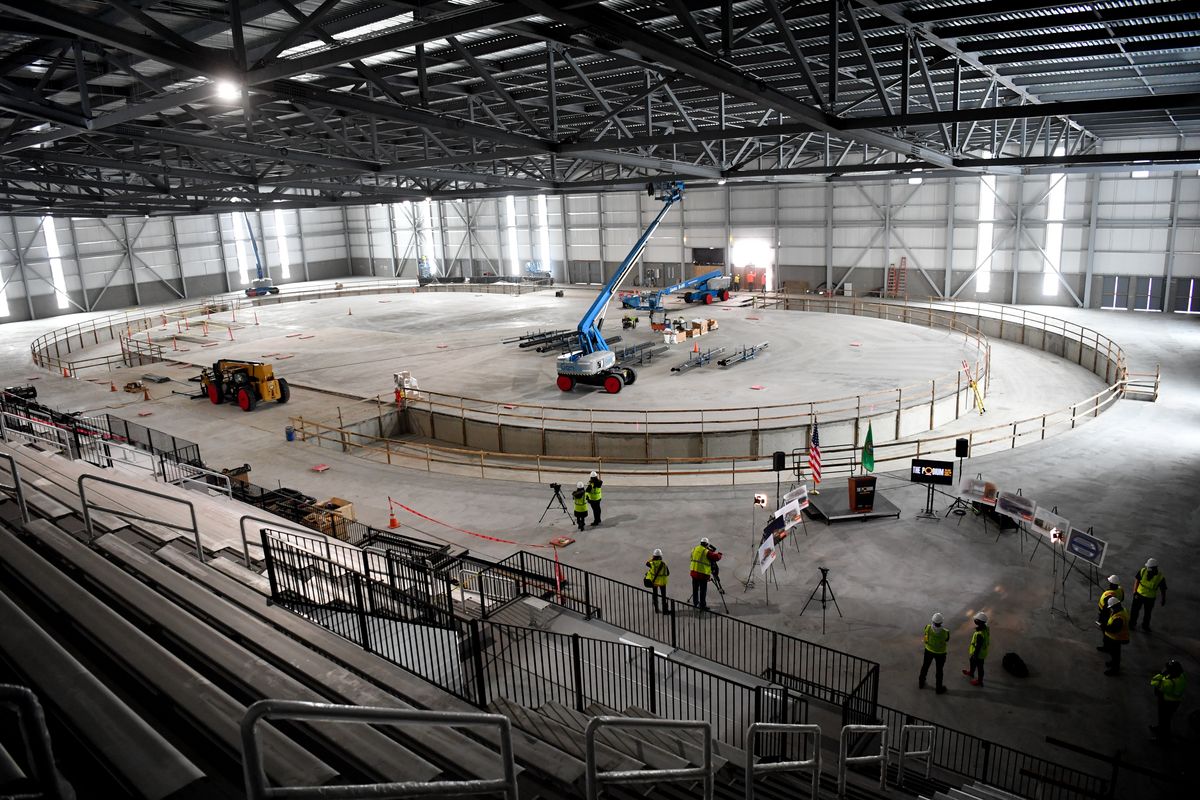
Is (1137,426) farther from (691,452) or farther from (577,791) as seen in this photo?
(577,791)

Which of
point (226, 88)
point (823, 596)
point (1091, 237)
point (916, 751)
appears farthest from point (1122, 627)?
point (1091, 237)

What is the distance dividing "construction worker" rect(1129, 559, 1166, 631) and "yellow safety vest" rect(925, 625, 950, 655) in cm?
408

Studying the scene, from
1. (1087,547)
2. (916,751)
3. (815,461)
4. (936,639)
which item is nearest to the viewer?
(916,751)

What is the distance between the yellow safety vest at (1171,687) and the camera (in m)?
10.5

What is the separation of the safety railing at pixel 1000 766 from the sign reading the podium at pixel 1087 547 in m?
5.05

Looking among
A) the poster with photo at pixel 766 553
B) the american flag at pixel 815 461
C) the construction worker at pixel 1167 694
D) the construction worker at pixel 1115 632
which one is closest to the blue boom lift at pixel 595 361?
the american flag at pixel 815 461

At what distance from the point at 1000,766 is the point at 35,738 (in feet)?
38.0

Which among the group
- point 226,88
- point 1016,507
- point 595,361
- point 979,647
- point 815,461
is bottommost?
point 979,647

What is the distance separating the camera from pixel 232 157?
40062mm

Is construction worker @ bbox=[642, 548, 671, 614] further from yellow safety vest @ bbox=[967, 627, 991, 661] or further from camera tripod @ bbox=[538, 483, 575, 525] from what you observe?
yellow safety vest @ bbox=[967, 627, 991, 661]

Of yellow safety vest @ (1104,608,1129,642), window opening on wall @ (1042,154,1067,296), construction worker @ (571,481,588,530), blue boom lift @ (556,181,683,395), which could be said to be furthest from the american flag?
window opening on wall @ (1042,154,1067,296)

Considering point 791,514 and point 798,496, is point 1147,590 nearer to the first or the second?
point 791,514

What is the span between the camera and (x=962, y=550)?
1652cm

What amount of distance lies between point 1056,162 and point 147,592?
28906mm
